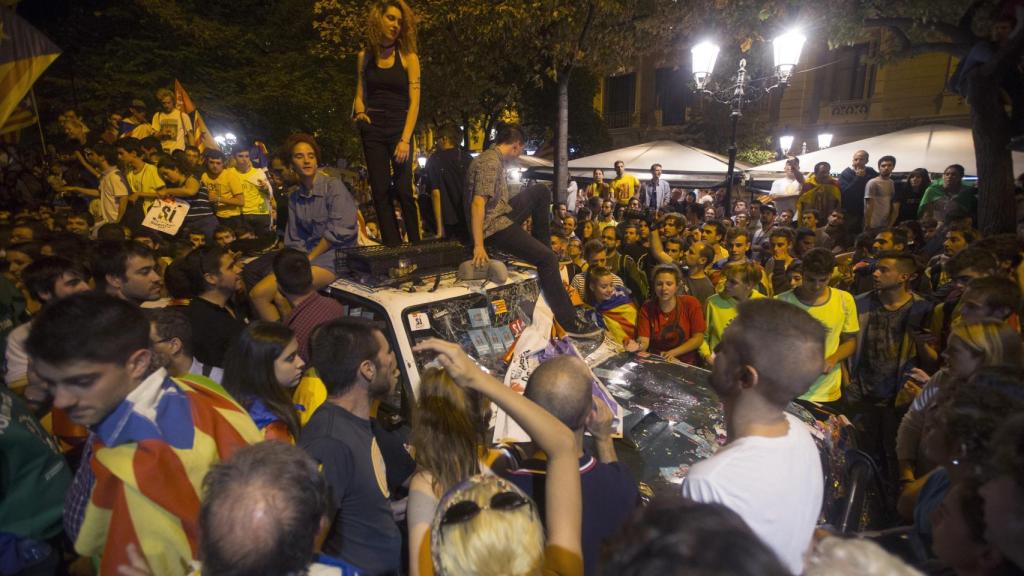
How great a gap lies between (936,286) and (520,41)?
8.95 metres

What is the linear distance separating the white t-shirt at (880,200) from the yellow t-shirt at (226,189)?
10.3 meters

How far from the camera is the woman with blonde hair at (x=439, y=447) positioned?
195cm

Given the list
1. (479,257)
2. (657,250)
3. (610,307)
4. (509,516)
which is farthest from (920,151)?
(509,516)

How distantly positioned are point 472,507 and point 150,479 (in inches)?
41.5

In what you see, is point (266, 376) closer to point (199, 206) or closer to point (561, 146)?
point (199, 206)

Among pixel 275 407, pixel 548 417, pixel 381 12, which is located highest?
pixel 381 12

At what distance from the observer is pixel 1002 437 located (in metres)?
1.43

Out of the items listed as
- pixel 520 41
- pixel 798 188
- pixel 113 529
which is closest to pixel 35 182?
pixel 520 41

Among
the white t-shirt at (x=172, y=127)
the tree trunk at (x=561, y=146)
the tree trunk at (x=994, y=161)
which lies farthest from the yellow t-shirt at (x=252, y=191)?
the tree trunk at (x=994, y=161)

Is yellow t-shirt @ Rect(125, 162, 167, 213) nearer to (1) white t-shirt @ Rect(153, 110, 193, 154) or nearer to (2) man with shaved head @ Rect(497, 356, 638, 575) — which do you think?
(1) white t-shirt @ Rect(153, 110, 193, 154)

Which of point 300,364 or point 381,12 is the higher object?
point 381,12

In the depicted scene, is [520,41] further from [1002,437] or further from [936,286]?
[1002,437]

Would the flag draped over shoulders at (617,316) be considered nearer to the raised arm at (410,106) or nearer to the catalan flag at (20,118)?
the raised arm at (410,106)

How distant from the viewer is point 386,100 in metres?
4.54
